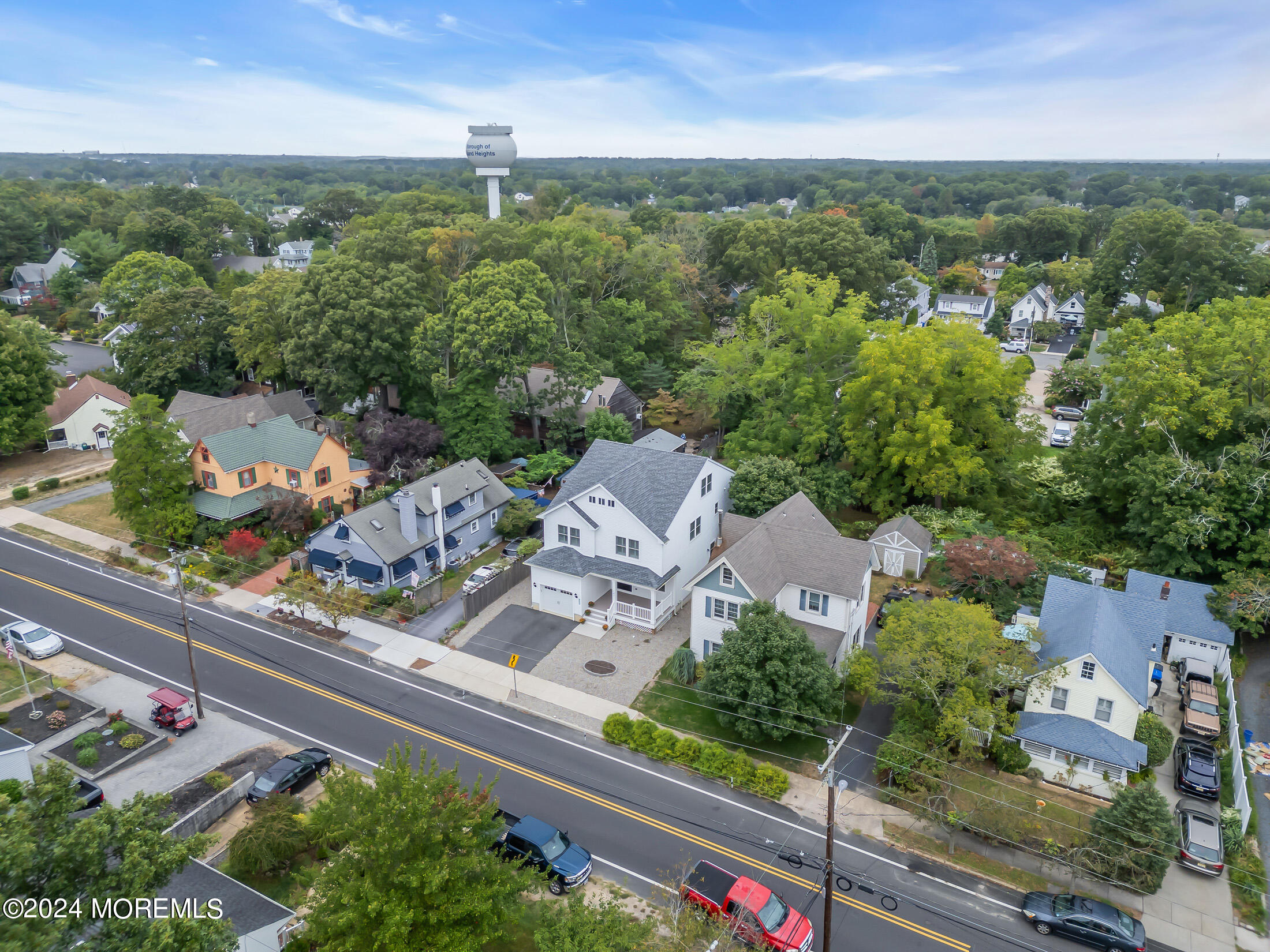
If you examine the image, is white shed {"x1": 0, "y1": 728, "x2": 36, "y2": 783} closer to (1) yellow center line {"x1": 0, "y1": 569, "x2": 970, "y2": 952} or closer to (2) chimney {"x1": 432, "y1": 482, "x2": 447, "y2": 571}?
(1) yellow center line {"x1": 0, "y1": 569, "x2": 970, "y2": 952}

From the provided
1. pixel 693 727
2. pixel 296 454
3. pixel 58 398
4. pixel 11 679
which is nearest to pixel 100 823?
pixel 693 727

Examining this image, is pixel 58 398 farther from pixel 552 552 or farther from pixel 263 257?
pixel 263 257

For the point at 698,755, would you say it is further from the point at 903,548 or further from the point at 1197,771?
the point at 903,548

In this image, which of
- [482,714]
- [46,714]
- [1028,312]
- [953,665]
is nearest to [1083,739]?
[953,665]

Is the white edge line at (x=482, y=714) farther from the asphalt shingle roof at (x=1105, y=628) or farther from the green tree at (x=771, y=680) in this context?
the asphalt shingle roof at (x=1105, y=628)

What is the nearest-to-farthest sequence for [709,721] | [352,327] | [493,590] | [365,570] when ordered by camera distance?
[709,721], [365,570], [493,590], [352,327]

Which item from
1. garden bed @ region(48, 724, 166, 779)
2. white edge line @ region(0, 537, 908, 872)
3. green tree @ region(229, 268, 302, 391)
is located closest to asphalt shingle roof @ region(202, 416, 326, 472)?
white edge line @ region(0, 537, 908, 872)

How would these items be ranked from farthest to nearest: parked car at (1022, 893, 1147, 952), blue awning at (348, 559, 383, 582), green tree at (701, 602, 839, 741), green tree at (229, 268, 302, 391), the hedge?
green tree at (229, 268, 302, 391) → blue awning at (348, 559, 383, 582) → green tree at (701, 602, 839, 741) → the hedge → parked car at (1022, 893, 1147, 952)

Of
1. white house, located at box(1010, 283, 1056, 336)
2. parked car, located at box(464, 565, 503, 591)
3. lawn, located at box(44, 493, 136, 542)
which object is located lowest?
lawn, located at box(44, 493, 136, 542)
